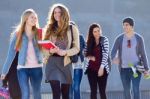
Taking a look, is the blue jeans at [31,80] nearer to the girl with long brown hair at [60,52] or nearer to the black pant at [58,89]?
the girl with long brown hair at [60,52]

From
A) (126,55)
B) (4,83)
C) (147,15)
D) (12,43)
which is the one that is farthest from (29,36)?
(147,15)

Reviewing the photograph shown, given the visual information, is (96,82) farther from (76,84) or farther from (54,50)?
(54,50)

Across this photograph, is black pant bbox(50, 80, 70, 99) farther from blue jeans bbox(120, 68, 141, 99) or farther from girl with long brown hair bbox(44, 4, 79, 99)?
blue jeans bbox(120, 68, 141, 99)

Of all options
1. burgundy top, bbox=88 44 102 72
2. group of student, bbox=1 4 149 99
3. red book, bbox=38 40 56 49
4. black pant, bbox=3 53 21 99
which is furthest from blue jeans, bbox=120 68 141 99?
red book, bbox=38 40 56 49

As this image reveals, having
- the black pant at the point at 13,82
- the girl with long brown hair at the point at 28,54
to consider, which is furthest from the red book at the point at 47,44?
the black pant at the point at 13,82

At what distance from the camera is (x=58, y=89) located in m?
10.9

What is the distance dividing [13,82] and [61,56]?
5.47 ft

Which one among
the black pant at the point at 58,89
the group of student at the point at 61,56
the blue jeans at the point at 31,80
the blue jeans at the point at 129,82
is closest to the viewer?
the black pant at the point at 58,89

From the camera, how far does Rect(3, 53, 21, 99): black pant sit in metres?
12.2

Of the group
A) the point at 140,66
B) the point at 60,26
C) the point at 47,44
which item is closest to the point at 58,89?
the point at 47,44

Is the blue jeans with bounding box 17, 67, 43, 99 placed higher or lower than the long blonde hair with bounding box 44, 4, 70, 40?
lower

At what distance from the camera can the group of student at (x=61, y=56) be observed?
1109cm

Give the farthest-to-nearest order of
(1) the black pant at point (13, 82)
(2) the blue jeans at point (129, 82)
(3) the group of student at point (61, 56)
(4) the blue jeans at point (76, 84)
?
(4) the blue jeans at point (76, 84) → (2) the blue jeans at point (129, 82) → (1) the black pant at point (13, 82) → (3) the group of student at point (61, 56)

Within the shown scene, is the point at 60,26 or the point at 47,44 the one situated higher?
the point at 60,26
